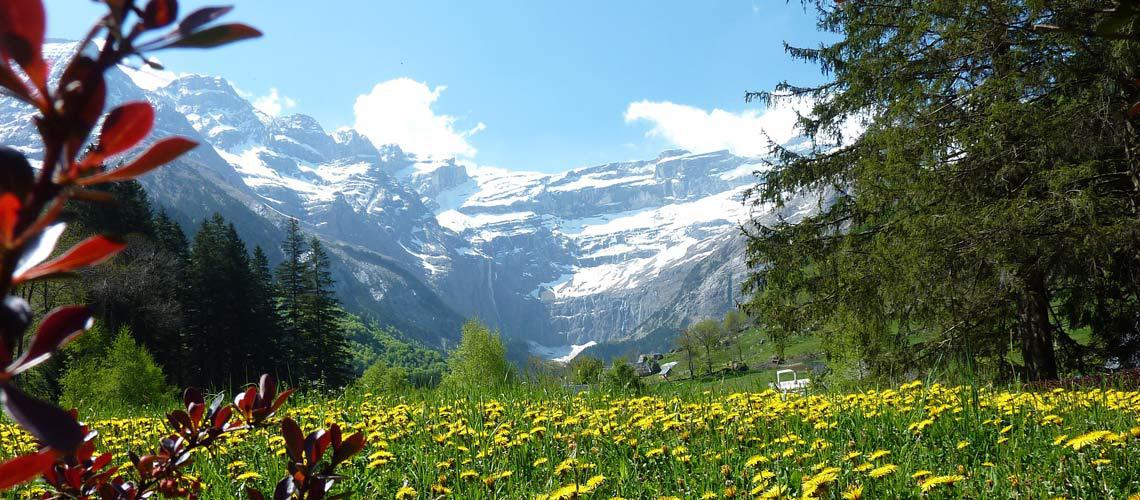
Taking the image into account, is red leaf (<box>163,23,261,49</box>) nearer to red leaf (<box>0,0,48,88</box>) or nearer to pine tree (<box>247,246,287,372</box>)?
red leaf (<box>0,0,48,88</box>)

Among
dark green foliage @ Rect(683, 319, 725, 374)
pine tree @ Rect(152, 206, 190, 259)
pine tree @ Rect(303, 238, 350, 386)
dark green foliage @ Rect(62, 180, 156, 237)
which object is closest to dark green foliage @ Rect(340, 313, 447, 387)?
dark green foliage @ Rect(683, 319, 725, 374)

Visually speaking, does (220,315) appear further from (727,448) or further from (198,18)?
(198,18)

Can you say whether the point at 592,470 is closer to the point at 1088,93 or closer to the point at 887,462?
the point at 887,462

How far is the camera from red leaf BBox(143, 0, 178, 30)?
50cm

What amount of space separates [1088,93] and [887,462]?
8.39 meters

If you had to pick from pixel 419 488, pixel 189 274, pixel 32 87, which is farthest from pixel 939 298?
pixel 189 274

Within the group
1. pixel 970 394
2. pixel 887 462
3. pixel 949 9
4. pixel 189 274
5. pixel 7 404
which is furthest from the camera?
pixel 189 274

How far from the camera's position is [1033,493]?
238 cm

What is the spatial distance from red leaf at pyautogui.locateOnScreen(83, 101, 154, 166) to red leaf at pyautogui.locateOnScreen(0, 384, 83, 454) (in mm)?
158

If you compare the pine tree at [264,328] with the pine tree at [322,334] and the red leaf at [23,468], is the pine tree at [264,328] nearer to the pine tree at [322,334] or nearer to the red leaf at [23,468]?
the pine tree at [322,334]

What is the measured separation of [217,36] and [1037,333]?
13018 mm

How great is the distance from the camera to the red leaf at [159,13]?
1.63ft

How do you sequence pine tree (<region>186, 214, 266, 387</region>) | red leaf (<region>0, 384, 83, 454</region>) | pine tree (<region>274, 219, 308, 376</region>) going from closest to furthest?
red leaf (<region>0, 384, 83, 454</region>) < pine tree (<region>186, 214, 266, 387</region>) < pine tree (<region>274, 219, 308, 376</region>)

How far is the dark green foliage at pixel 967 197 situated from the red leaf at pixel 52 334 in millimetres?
7991
